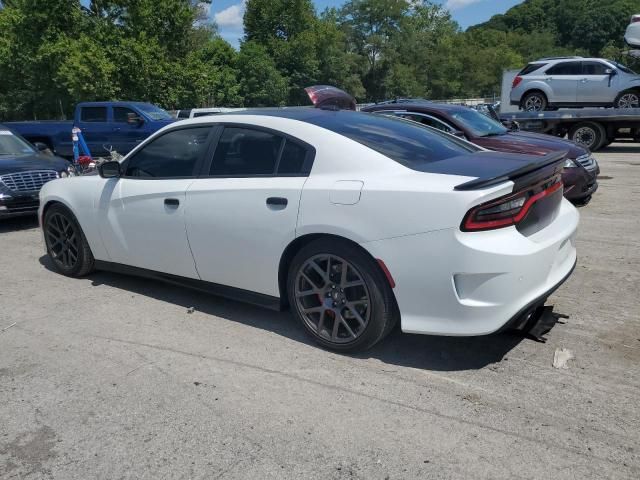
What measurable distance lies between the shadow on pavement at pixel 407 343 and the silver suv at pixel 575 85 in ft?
45.2

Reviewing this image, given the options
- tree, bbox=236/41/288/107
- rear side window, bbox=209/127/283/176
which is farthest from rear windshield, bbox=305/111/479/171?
tree, bbox=236/41/288/107

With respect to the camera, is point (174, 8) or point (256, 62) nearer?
point (174, 8)

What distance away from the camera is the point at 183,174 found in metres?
4.53

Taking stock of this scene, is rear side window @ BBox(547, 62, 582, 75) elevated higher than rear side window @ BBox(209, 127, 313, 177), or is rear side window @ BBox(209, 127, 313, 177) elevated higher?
rear side window @ BBox(547, 62, 582, 75)

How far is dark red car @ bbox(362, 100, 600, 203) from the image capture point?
313 inches

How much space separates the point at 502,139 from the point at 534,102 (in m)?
9.24

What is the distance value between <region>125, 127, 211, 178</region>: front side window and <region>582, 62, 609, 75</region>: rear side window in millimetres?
14214

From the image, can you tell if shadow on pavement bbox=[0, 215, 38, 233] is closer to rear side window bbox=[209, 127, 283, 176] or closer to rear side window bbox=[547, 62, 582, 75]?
rear side window bbox=[209, 127, 283, 176]

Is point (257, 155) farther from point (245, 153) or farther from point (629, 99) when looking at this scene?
point (629, 99)

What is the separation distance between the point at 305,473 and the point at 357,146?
2.04 m

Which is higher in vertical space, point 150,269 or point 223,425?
point 150,269

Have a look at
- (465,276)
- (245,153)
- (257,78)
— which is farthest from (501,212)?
(257,78)

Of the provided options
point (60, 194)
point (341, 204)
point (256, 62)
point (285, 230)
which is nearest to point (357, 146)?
point (341, 204)

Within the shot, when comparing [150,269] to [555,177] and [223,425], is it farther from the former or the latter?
[555,177]
